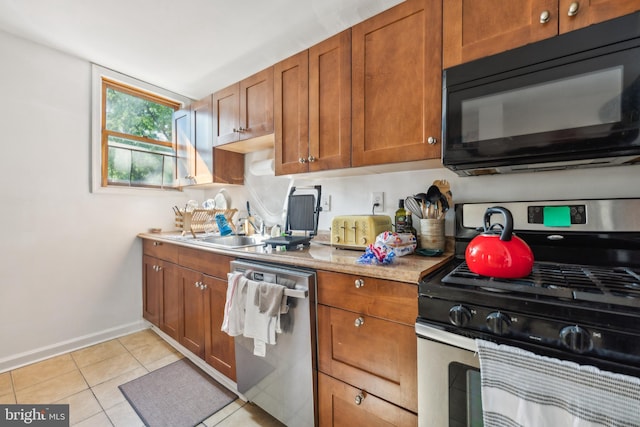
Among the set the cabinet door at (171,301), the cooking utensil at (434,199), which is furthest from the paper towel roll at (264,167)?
the cooking utensil at (434,199)

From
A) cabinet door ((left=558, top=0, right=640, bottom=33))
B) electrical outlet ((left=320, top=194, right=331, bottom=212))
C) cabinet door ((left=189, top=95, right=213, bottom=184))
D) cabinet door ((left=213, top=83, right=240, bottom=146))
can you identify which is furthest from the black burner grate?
cabinet door ((left=189, top=95, right=213, bottom=184))

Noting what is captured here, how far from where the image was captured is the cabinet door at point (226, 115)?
6.88 feet

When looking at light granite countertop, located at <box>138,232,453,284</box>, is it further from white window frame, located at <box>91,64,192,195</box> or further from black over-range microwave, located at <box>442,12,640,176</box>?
white window frame, located at <box>91,64,192,195</box>

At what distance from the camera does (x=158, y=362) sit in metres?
2.00

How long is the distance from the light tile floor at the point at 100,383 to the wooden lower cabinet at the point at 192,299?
193 mm

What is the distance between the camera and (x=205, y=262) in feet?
5.79

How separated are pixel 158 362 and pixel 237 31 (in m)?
2.48

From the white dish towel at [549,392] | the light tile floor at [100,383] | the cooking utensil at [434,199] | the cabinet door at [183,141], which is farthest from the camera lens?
the cabinet door at [183,141]

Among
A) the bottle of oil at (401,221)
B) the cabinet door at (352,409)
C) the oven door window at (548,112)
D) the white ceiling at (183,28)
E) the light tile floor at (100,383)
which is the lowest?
the light tile floor at (100,383)

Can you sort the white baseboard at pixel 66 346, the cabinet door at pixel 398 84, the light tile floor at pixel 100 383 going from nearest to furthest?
the cabinet door at pixel 398 84
the light tile floor at pixel 100 383
the white baseboard at pixel 66 346

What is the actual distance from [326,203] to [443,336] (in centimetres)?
124

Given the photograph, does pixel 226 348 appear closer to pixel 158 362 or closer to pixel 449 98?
pixel 158 362

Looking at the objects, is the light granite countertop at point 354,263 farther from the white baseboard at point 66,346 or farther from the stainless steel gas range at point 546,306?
the white baseboard at point 66,346

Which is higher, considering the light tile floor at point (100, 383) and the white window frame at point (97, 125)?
the white window frame at point (97, 125)
